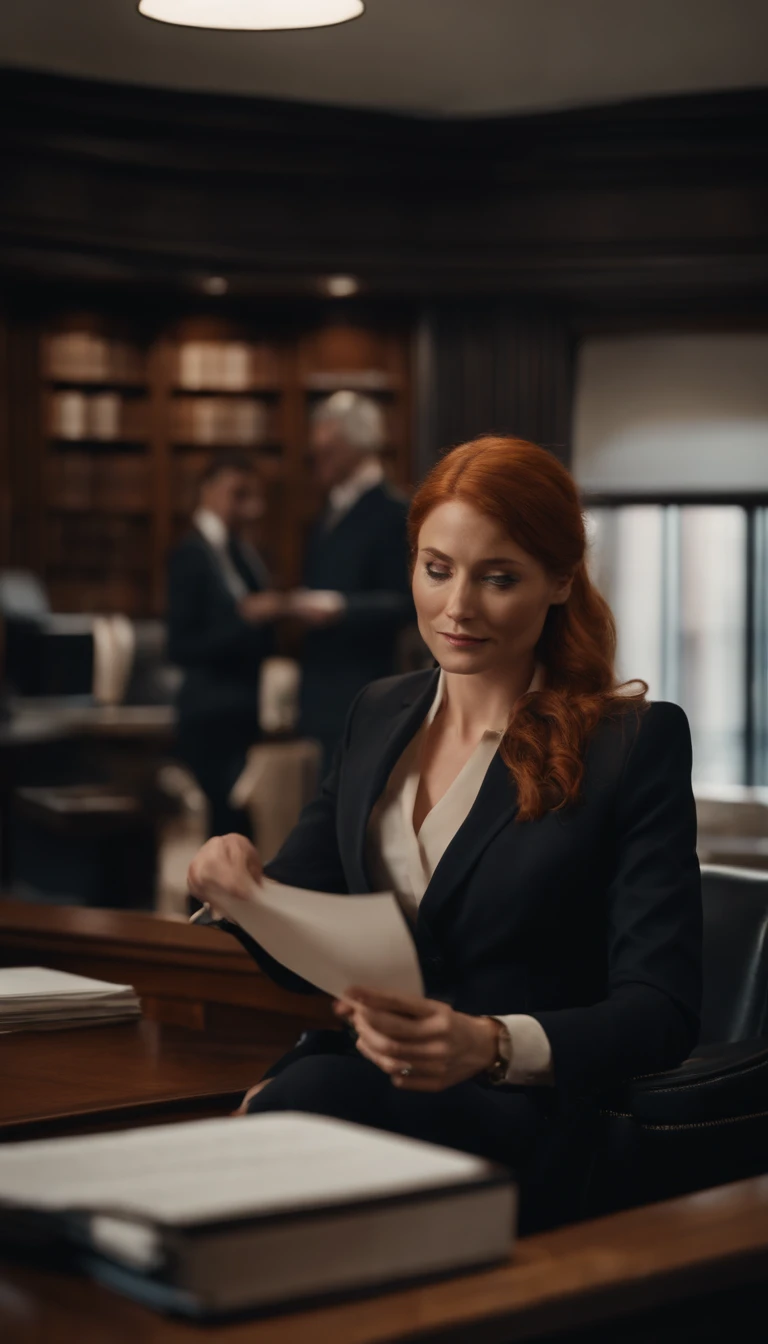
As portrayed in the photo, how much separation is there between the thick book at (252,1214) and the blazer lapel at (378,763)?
2.62 ft

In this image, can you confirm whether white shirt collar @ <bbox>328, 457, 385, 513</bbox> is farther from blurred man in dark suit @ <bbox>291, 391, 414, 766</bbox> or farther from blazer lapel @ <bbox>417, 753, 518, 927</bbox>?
blazer lapel @ <bbox>417, 753, 518, 927</bbox>

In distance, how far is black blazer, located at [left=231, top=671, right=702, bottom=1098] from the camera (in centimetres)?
168

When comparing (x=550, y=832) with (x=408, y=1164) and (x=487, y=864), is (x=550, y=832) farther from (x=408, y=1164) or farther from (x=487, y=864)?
(x=408, y=1164)

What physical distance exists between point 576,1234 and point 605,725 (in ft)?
2.72

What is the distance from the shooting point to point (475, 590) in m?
1.81

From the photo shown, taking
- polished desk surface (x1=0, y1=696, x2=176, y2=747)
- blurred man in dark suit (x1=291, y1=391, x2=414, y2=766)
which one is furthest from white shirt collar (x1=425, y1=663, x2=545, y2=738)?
polished desk surface (x1=0, y1=696, x2=176, y2=747)

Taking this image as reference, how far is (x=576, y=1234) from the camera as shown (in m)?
1.06

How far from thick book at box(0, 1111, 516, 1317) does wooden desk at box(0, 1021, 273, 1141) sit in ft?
1.70

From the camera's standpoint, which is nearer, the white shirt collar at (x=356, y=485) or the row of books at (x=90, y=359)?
the white shirt collar at (x=356, y=485)

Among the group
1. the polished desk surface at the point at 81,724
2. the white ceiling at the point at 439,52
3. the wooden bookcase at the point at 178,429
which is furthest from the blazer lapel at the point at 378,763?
the wooden bookcase at the point at 178,429

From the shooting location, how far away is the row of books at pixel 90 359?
8547 mm

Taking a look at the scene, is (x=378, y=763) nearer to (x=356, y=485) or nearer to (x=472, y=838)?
(x=472, y=838)

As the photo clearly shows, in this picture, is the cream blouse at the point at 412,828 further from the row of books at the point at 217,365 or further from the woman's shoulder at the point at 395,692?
the row of books at the point at 217,365

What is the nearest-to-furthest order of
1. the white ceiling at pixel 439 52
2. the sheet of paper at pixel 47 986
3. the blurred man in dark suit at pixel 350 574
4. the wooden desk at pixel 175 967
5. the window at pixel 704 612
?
1. the sheet of paper at pixel 47 986
2. the wooden desk at pixel 175 967
3. the blurred man in dark suit at pixel 350 574
4. the white ceiling at pixel 439 52
5. the window at pixel 704 612
